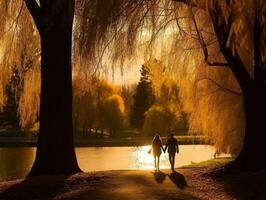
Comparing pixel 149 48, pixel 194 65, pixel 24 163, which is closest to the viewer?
pixel 149 48

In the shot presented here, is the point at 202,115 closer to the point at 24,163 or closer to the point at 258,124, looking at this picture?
the point at 258,124

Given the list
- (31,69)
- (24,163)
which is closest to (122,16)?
(31,69)

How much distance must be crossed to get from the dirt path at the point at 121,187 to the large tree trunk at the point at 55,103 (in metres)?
Answer: 1.50

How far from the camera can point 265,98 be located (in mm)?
14477

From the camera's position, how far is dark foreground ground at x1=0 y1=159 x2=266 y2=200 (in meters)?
10.5

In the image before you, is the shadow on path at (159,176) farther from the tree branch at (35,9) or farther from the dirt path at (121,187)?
the tree branch at (35,9)

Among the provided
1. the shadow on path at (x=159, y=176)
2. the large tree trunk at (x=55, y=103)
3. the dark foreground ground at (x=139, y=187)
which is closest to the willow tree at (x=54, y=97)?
the large tree trunk at (x=55, y=103)

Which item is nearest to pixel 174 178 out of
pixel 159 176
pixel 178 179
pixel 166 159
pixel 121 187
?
pixel 178 179

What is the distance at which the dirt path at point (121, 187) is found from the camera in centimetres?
1041

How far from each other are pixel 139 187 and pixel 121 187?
0.36m

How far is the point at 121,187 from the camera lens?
11055mm

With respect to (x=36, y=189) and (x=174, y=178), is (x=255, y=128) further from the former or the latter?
(x=36, y=189)

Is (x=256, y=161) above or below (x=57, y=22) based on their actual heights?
below

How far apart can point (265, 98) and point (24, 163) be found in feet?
83.4
